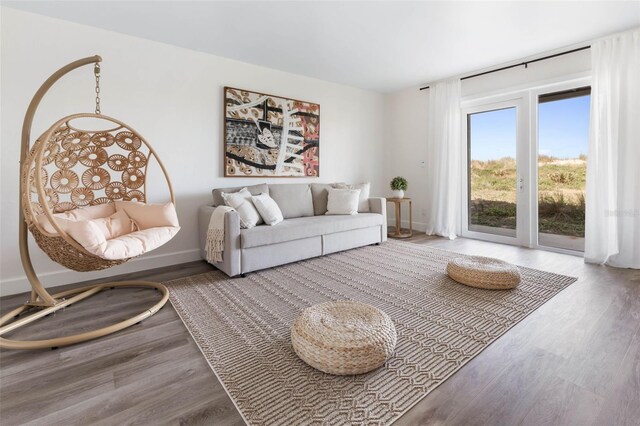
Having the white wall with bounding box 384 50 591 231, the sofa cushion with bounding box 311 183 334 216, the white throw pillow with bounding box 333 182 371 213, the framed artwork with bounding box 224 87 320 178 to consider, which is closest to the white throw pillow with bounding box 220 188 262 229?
the framed artwork with bounding box 224 87 320 178

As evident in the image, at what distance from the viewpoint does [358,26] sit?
3027mm

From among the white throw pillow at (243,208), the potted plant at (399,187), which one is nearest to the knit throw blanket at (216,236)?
the white throw pillow at (243,208)

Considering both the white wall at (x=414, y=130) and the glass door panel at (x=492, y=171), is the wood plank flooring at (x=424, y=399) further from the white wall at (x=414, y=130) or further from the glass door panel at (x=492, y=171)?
the white wall at (x=414, y=130)

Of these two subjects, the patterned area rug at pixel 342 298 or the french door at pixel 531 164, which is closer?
the patterned area rug at pixel 342 298

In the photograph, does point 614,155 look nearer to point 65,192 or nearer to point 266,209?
point 266,209

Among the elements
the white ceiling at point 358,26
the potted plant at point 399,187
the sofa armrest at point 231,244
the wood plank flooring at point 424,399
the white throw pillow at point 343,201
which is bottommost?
the wood plank flooring at point 424,399

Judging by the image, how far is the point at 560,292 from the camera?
248cm

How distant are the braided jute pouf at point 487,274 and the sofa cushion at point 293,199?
6.60ft

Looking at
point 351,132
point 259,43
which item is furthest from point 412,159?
point 259,43

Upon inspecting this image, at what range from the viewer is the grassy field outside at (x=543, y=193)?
12.5 ft

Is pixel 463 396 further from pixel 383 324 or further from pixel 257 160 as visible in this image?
pixel 257 160

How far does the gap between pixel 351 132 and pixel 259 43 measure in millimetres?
2242

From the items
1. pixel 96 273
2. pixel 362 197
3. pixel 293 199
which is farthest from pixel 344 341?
pixel 362 197

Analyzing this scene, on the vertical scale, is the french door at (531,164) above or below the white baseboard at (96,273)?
above
